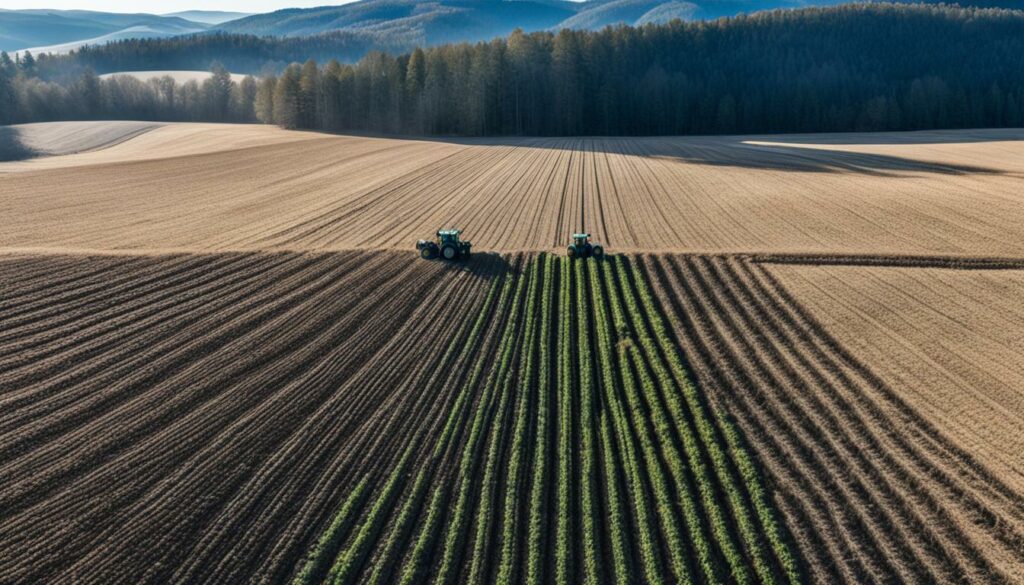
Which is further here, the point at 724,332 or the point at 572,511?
the point at 724,332

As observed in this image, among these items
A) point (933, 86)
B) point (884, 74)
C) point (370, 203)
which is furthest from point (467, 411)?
point (884, 74)

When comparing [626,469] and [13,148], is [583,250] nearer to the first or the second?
[626,469]

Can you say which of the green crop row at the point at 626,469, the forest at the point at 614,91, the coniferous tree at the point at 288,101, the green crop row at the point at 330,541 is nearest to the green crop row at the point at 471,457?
the green crop row at the point at 330,541

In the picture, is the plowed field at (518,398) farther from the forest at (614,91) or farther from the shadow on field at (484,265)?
the forest at (614,91)

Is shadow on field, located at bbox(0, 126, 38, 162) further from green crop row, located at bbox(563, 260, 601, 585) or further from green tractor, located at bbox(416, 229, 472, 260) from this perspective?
green crop row, located at bbox(563, 260, 601, 585)

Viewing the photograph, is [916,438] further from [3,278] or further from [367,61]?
[367,61]

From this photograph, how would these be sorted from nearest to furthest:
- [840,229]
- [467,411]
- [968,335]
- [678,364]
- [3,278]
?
[467,411] → [678,364] → [968,335] → [3,278] → [840,229]
